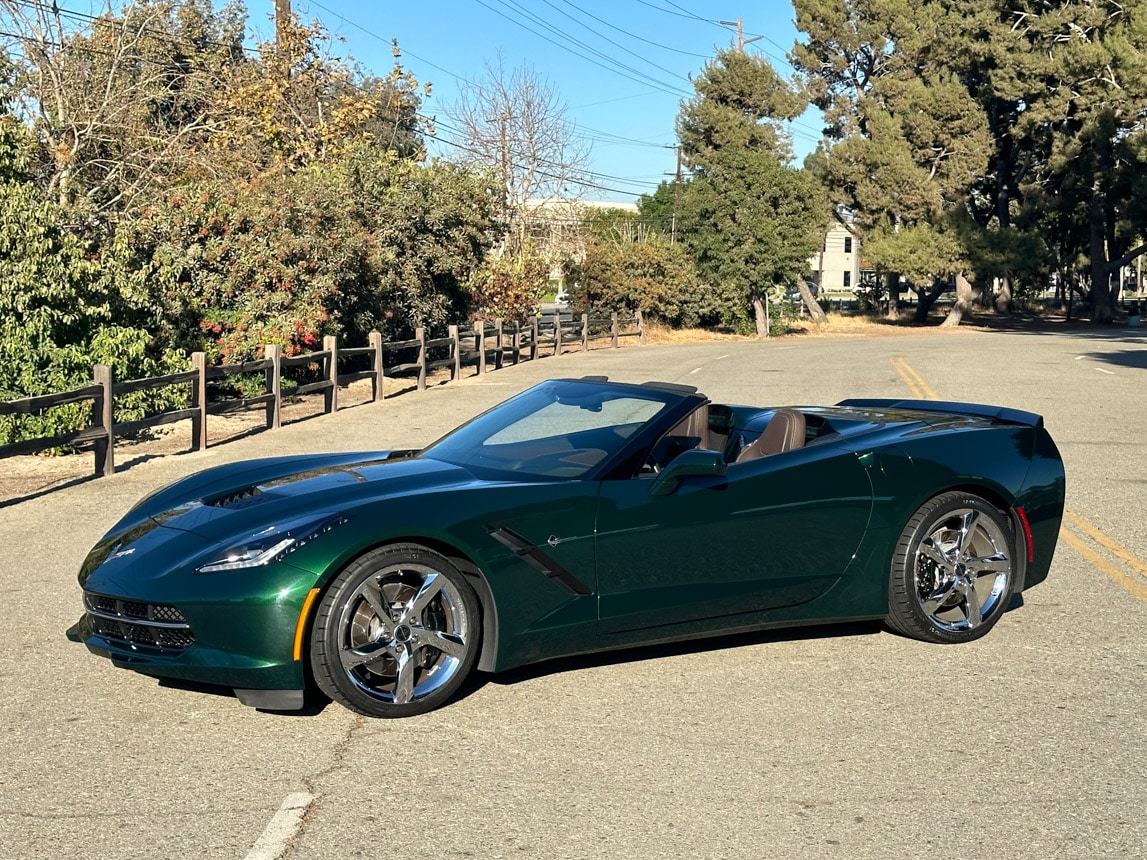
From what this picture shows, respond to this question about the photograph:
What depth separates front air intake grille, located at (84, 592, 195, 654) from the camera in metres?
4.75

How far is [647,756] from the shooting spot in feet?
15.0

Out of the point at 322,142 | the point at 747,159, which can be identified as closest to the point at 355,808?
the point at 322,142

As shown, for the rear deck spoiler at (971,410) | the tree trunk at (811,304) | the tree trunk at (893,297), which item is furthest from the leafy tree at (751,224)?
the rear deck spoiler at (971,410)

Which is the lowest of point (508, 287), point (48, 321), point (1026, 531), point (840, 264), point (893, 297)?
point (1026, 531)

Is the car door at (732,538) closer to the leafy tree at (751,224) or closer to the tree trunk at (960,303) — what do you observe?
the leafy tree at (751,224)

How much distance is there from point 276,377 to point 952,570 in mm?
12467

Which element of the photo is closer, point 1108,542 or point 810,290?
point 1108,542

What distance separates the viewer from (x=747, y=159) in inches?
2109

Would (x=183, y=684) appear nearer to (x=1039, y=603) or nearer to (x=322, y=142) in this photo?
(x=1039, y=603)

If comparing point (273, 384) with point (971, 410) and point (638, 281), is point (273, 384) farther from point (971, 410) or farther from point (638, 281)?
point (638, 281)

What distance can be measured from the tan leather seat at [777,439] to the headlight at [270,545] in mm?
2077

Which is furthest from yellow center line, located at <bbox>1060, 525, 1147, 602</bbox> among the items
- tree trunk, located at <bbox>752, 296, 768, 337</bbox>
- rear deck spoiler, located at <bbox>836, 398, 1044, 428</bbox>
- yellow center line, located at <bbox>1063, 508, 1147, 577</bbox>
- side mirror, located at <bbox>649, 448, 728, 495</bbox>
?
tree trunk, located at <bbox>752, 296, 768, 337</bbox>

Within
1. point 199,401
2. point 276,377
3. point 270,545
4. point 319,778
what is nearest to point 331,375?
point 276,377

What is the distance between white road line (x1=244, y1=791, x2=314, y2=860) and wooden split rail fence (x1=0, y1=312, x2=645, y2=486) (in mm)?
7949
